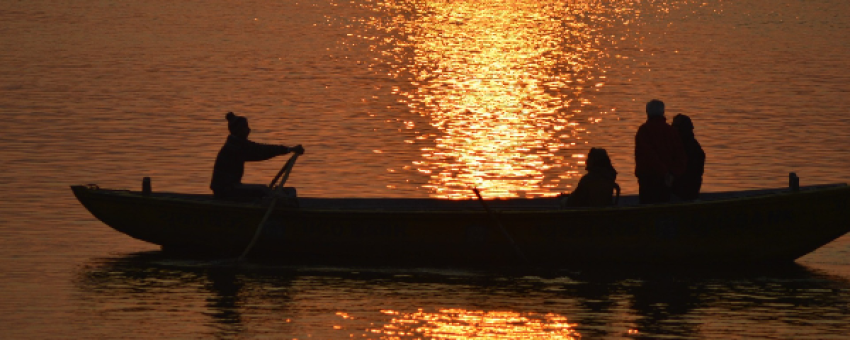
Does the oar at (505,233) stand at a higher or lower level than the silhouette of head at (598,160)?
lower

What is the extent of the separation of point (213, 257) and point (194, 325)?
3805mm

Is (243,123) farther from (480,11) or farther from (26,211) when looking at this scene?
(480,11)

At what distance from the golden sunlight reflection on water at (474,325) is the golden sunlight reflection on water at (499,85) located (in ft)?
28.6

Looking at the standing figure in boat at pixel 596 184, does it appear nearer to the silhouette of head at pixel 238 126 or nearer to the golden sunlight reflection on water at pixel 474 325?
the golden sunlight reflection on water at pixel 474 325

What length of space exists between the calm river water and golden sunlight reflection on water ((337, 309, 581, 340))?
0.05 m

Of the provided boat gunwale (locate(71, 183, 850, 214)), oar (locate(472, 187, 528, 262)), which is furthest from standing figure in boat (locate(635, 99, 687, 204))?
oar (locate(472, 187, 528, 262))

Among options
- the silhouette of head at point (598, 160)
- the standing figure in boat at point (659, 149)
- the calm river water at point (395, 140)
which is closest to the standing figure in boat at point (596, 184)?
the silhouette of head at point (598, 160)

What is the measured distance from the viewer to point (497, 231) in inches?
734

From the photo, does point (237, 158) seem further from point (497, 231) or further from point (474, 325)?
point (474, 325)

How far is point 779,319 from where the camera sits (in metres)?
16.0

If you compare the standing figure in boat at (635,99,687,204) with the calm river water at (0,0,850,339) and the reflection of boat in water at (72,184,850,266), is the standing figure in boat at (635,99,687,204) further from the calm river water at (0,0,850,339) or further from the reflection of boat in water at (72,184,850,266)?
the calm river water at (0,0,850,339)

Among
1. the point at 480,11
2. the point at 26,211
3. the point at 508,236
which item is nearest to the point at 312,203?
the point at 508,236

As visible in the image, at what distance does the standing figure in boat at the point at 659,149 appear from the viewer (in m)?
18.1

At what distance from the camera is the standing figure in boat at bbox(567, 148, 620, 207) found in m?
18.2
